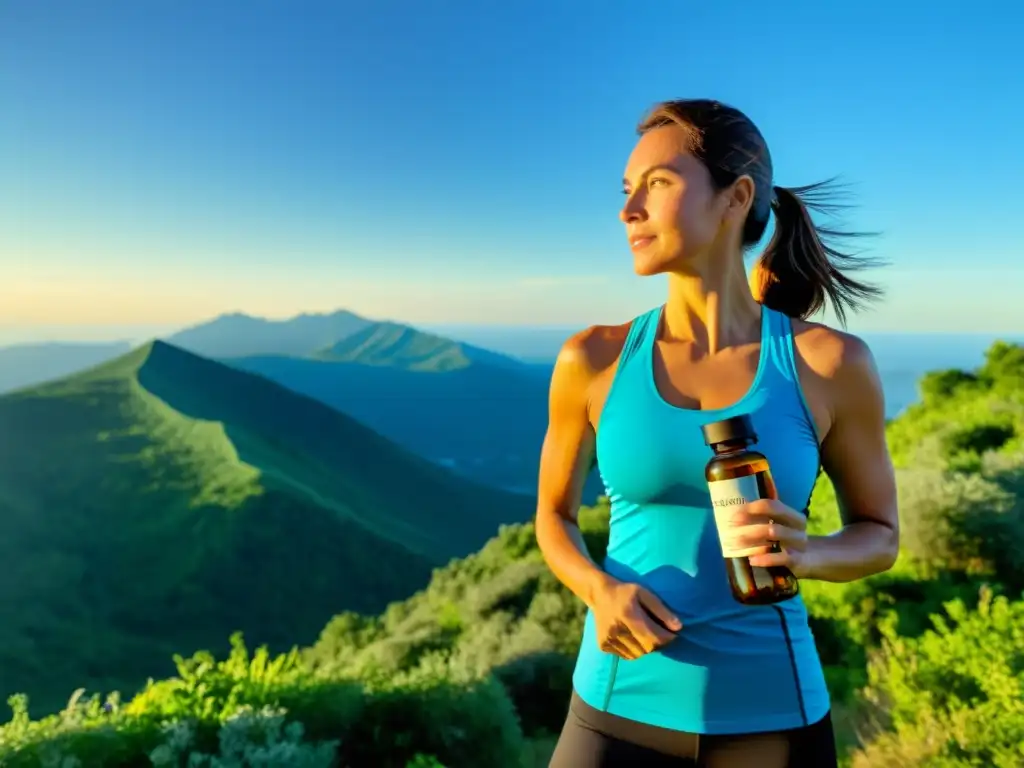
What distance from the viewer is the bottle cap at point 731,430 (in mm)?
1441

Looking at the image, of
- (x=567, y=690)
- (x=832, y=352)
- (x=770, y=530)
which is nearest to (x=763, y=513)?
(x=770, y=530)

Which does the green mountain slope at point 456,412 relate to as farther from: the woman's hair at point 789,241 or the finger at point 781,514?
the finger at point 781,514

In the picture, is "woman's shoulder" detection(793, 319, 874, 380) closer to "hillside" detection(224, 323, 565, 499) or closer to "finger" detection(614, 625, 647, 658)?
"finger" detection(614, 625, 647, 658)

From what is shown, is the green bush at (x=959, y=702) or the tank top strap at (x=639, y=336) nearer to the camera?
the tank top strap at (x=639, y=336)

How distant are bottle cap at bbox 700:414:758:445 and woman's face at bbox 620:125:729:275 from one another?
1.37 feet

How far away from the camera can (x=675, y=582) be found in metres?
1.59

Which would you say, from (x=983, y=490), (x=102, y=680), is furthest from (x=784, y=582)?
(x=102, y=680)

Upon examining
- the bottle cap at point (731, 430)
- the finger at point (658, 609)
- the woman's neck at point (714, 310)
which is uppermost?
the woman's neck at point (714, 310)

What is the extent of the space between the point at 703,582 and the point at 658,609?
0.35ft

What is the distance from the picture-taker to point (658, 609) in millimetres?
1558

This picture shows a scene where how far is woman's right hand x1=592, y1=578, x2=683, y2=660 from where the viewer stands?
1.55 meters

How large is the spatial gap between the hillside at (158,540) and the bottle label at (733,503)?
63.6m

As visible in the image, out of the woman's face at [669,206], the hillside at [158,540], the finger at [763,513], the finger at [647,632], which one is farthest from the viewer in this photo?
the hillside at [158,540]

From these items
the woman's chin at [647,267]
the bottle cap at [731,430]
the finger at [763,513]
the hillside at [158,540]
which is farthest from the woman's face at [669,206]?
the hillside at [158,540]
